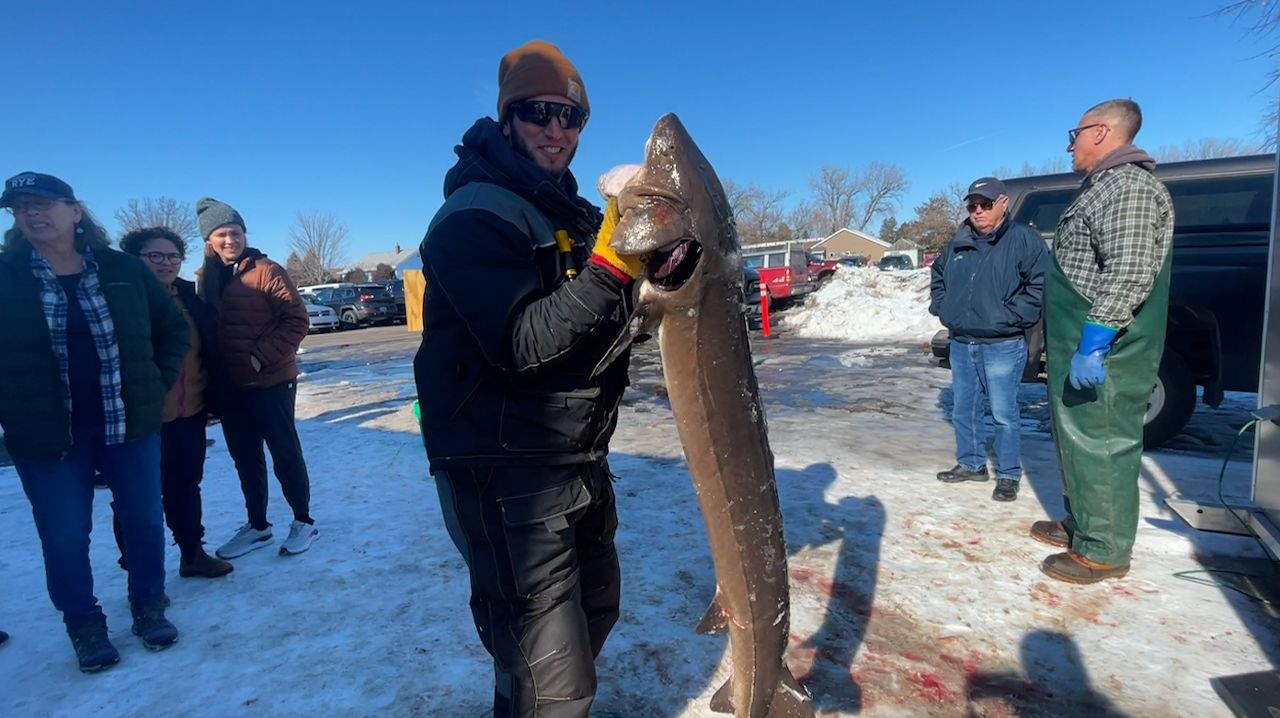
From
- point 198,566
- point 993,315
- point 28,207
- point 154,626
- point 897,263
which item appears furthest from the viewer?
point 897,263

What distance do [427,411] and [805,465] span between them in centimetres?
416

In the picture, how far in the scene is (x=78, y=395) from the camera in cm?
293

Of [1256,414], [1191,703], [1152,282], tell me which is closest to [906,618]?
[1191,703]

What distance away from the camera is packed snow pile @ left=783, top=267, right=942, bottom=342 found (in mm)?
15469

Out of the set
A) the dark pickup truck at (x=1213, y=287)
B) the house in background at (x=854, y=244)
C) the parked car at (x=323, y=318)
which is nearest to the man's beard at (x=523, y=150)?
the dark pickup truck at (x=1213, y=287)

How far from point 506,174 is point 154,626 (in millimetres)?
2983

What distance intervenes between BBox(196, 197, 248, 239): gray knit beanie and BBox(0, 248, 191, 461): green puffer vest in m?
0.84

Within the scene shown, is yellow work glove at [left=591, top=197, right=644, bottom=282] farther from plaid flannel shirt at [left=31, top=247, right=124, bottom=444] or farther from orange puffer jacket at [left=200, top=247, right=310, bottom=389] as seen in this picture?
orange puffer jacket at [left=200, top=247, right=310, bottom=389]

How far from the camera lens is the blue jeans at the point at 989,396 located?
457 cm

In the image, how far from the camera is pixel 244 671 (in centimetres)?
285

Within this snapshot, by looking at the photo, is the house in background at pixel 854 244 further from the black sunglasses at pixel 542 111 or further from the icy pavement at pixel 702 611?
the black sunglasses at pixel 542 111

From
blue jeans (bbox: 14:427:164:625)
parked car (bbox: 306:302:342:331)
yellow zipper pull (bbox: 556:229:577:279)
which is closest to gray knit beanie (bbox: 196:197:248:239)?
blue jeans (bbox: 14:427:164:625)

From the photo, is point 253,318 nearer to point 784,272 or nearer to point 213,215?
point 213,215

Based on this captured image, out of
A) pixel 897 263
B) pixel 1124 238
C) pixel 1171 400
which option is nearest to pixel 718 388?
pixel 1124 238
